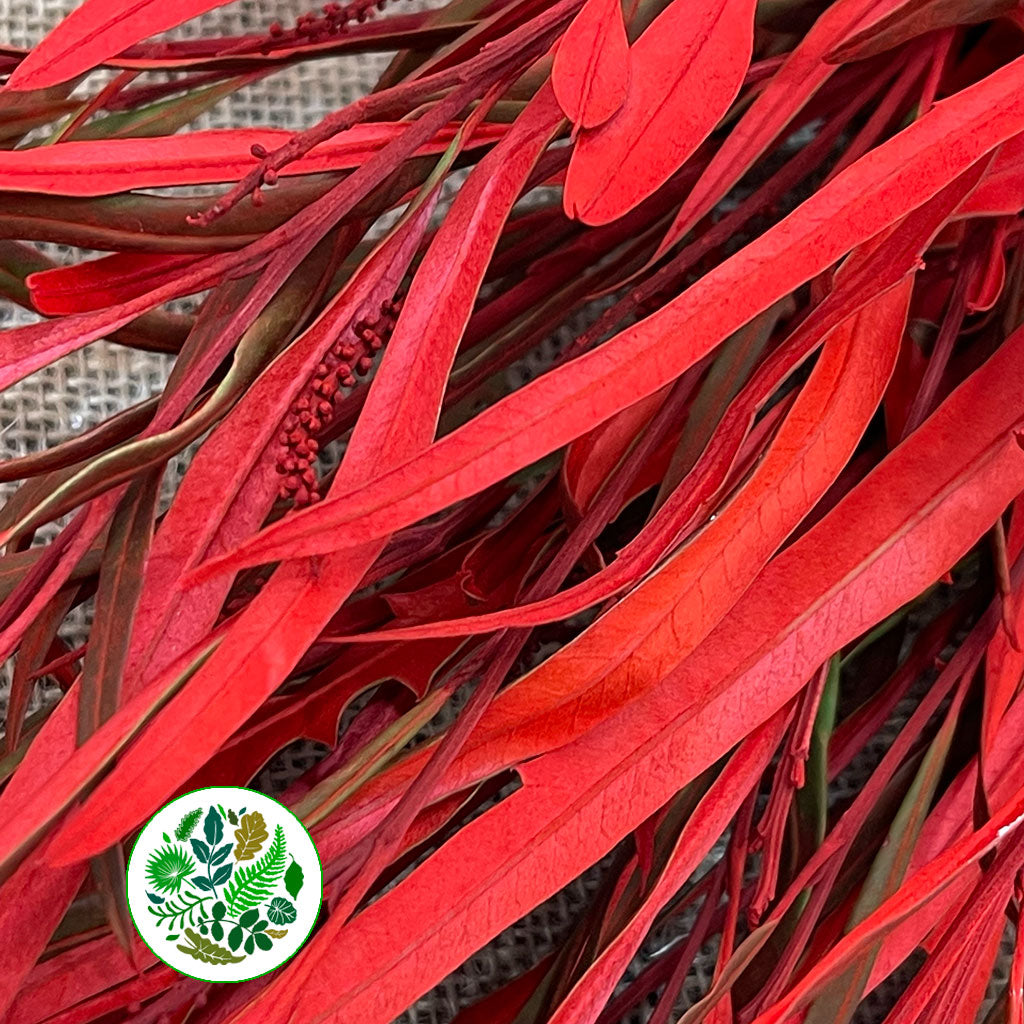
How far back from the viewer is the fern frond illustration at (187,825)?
0.23m

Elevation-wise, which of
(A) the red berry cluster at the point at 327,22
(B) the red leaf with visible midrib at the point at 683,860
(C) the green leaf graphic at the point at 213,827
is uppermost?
(A) the red berry cluster at the point at 327,22

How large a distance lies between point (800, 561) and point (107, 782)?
14cm

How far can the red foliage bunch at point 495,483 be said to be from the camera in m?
0.20

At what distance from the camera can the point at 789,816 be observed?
280 mm

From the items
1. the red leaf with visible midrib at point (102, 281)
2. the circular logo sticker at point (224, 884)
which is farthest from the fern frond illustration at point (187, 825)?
the red leaf with visible midrib at point (102, 281)

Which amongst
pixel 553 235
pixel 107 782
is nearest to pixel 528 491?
pixel 553 235

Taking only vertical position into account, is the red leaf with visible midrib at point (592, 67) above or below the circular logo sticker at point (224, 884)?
above

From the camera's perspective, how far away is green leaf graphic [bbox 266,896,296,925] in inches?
9.1

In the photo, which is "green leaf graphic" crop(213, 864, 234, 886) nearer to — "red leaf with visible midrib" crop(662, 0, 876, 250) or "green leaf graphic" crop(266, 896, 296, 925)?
"green leaf graphic" crop(266, 896, 296, 925)

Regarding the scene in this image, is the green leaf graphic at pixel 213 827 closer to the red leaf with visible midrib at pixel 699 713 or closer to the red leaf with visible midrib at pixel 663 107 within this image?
the red leaf with visible midrib at pixel 699 713

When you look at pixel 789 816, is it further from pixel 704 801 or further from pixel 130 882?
pixel 130 882

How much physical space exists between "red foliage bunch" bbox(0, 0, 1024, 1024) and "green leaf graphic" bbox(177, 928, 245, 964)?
11mm

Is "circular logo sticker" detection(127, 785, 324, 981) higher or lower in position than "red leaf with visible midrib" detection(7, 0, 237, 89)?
lower

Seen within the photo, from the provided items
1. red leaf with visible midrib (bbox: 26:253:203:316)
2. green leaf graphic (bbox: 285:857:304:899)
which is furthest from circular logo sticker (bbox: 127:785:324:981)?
red leaf with visible midrib (bbox: 26:253:203:316)
